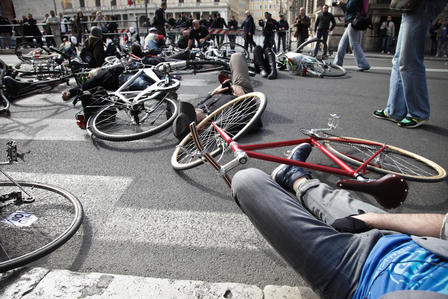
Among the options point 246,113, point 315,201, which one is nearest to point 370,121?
point 246,113

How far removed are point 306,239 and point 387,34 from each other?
22.9 m

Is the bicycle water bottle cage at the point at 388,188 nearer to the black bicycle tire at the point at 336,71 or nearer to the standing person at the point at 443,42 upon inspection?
the black bicycle tire at the point at 336,71

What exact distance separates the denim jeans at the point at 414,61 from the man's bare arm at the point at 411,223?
11.5ft

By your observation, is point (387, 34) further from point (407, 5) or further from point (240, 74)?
point (240, 74)

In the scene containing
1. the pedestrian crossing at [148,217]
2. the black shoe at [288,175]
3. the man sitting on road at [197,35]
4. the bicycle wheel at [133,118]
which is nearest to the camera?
the pedestrian crossing at [148,217]

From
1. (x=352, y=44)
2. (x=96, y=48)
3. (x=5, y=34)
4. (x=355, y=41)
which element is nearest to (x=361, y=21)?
(x=355, y=41)

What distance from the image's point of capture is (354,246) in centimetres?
131

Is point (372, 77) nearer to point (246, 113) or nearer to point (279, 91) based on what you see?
point (279, 91)

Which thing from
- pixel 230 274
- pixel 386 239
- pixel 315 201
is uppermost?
pixel 386 239

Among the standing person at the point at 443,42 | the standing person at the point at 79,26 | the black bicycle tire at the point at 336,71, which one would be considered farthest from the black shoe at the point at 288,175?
the standing person at the point at 443,42

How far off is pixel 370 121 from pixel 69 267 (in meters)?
4.68

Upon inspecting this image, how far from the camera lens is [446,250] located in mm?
1094

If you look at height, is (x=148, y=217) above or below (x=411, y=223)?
below

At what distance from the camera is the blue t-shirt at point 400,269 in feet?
3.44
